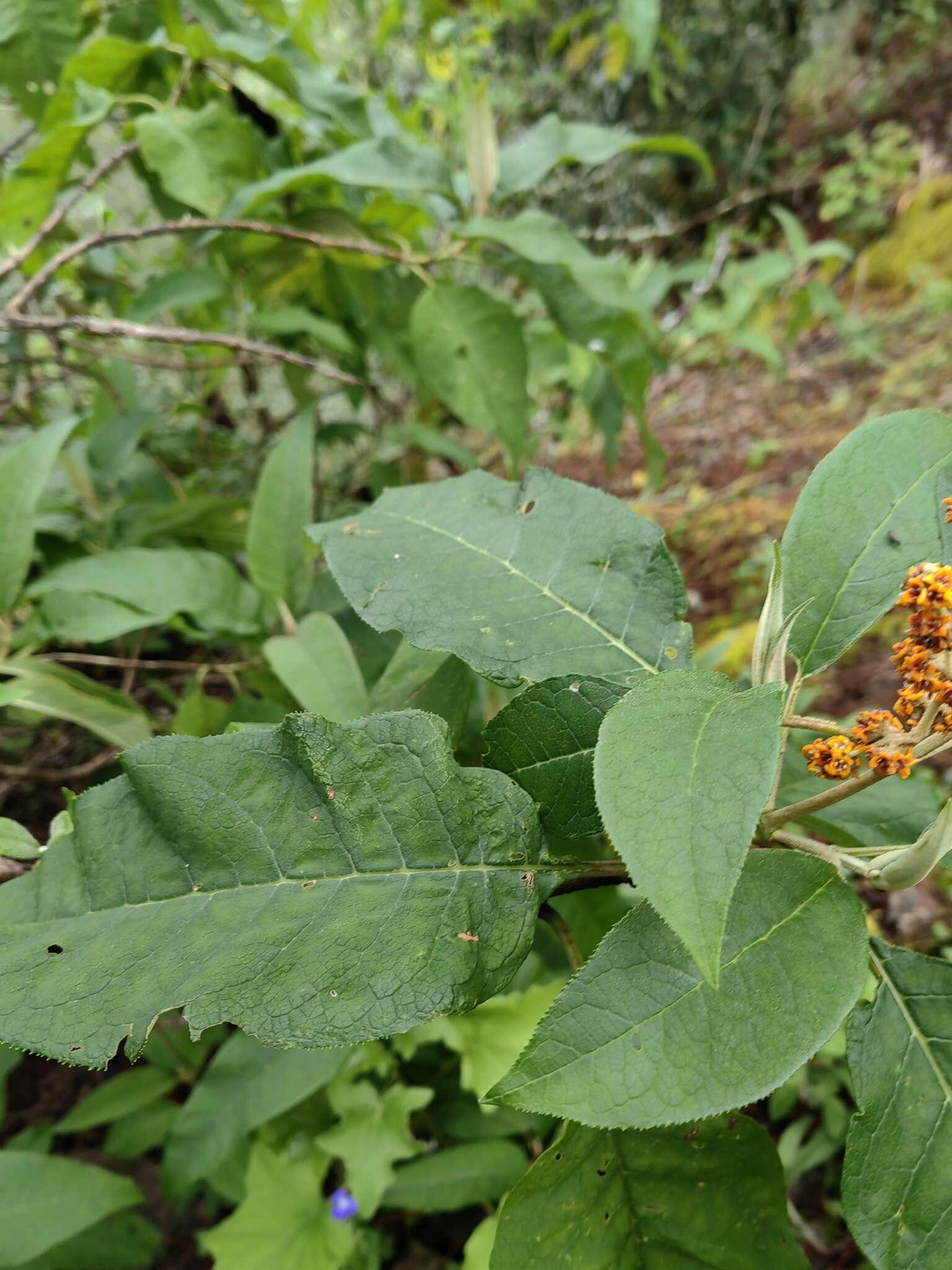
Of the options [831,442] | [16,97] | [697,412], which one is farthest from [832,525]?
[697,412]

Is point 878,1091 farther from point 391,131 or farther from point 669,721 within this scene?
point 391,131

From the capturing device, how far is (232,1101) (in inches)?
37.6

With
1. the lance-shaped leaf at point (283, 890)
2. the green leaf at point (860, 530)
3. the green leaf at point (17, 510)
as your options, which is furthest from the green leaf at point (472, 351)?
the lance-shaped leaf at point (283, 890)

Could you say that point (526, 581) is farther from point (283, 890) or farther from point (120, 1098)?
point (120, 1098)

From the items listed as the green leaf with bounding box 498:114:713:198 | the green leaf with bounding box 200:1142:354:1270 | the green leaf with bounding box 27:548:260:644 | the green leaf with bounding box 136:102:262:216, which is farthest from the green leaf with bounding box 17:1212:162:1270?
the green leaf with bounding box 498:114:713:198

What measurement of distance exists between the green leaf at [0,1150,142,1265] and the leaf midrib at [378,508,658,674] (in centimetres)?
90

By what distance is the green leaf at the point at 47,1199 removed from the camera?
833 mm

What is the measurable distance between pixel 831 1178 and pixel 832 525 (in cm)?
119

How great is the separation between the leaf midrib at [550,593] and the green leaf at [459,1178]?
33.6 inches

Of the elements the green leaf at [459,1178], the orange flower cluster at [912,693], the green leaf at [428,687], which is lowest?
the green leaf at [459,1178]

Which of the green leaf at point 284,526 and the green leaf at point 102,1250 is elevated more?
the green leaf at point 284,526

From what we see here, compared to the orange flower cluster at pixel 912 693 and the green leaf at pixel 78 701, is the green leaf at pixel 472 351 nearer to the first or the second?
the green leaf at pixel 78 701

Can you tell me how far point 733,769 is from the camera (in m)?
0.36

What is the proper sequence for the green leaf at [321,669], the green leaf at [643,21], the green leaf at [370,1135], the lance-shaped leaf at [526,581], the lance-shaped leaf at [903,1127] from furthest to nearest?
the green leaf at [643,21], the green leaf at [370,1135], the green leaf at [321,669], the lance-shaped leaf at [526,581], the lance-shaped leaf at [903,1127]
